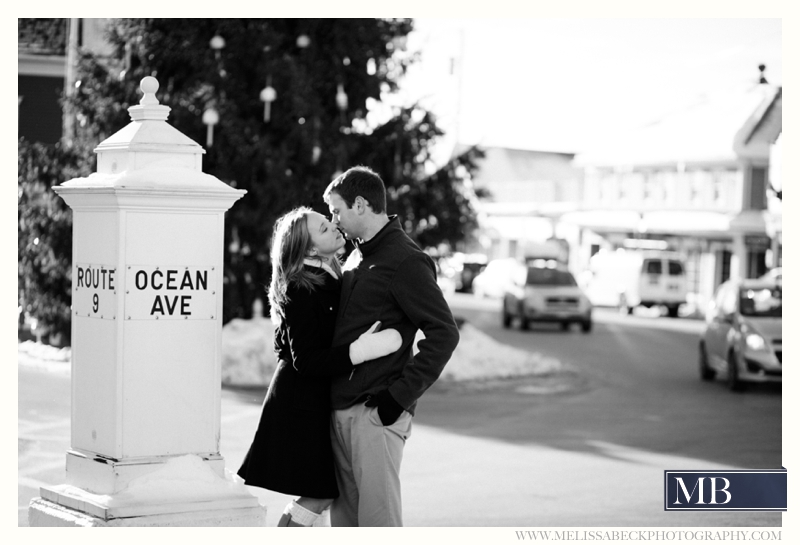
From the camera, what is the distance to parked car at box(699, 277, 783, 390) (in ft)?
51.3

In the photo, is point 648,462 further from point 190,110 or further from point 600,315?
point 600,315

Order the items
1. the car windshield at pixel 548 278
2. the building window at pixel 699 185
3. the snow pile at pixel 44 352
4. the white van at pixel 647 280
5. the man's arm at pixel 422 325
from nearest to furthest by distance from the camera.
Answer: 1. the man's arm at pixel 422 325
2. the snow pile at pixel 44 352
3. the car windshield at pixel 548 278
4. the white van at pixel 647 280
5. the building window at pixel 699 185

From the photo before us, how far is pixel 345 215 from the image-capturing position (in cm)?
519

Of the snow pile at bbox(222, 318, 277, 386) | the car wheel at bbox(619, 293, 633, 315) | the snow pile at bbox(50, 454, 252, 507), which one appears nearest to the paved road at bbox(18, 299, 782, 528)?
the snow pile at bbox(222, 318, 277, 386)

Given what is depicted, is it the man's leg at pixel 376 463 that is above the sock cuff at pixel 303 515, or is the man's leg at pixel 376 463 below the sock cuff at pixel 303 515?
above

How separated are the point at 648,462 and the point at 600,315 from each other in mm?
27677

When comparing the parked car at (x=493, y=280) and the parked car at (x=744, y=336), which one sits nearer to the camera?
the parked car at (x=744, y=336)

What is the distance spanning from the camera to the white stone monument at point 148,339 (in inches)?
203

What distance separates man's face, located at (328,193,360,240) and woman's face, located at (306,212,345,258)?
54mm

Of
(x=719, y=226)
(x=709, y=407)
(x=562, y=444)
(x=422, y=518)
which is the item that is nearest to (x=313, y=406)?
(x=422, y=518)

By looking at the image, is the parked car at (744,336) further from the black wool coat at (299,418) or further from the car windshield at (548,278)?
the car windshield at (548,278)

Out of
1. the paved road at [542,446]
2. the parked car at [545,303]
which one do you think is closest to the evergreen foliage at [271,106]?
the paved road at [542,446]

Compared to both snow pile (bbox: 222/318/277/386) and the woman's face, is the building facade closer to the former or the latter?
snow pile (bbox: 222/318/277/386)

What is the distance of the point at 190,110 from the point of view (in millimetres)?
15602
